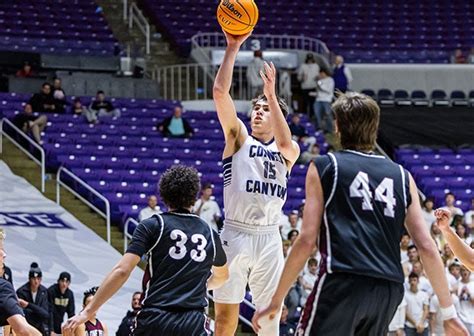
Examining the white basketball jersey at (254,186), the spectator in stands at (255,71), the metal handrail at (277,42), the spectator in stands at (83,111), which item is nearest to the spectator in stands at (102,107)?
the spectator in stands at (83,111)

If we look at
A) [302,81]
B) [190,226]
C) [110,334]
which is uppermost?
[190,226]

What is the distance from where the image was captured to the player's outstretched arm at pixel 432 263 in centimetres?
531

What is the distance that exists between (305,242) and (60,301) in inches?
368

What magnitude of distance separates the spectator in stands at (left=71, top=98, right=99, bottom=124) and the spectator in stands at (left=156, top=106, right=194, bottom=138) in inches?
52.0

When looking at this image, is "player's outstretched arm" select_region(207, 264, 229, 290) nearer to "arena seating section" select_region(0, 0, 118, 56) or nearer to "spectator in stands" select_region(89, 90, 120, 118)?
"spectator in stands" select_region(89, 90, 120, 118)

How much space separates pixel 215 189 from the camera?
19156mm

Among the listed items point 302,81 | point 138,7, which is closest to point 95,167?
point 302,81

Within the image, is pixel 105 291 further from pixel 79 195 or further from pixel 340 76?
pixel 340 76

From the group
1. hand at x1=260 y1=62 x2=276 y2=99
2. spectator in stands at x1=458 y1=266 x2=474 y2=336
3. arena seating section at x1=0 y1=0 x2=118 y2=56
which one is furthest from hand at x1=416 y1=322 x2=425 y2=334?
arena seating section at x1=0 y1=0 x2=118 y2=56

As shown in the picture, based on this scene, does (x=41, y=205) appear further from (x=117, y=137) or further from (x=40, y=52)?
(x=40, y=52)

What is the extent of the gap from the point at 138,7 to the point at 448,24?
8734 millimetres

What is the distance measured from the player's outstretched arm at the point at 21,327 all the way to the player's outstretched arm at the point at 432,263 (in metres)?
2.82

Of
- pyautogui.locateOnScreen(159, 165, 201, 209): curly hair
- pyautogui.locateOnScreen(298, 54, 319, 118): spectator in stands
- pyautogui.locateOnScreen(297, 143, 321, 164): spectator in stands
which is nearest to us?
pyautogui.locateOnScreen(159, 165, 201, 209): curly hair

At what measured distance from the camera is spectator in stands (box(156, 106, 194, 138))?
21.8 meters
